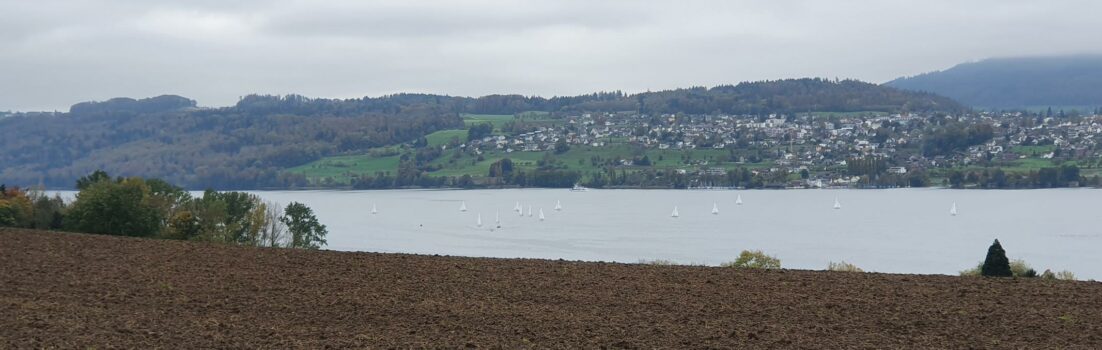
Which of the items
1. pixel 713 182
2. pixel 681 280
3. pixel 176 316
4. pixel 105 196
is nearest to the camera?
pixel 176 316

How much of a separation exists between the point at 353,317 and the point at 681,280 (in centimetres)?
656

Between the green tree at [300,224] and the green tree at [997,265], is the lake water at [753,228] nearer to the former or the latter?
the green tree at [300,224]

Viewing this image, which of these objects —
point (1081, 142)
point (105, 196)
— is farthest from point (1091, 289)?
point (1081, 142)

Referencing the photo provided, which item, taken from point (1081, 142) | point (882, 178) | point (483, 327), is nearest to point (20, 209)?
point (483, 327)

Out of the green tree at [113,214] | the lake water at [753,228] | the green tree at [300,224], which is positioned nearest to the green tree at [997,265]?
the green tree at [113,214]

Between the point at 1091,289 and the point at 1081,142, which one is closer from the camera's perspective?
the point at 1091,289

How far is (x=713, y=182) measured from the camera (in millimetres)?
169125

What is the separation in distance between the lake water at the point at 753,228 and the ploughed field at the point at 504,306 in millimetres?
42446

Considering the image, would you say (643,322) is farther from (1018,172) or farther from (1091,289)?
(1018,172)

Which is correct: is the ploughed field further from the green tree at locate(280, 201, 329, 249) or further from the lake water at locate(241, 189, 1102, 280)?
the lake water at locate(241, 189, 1102, 280)

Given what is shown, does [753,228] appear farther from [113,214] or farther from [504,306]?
[504,306]

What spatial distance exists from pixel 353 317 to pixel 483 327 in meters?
2.01

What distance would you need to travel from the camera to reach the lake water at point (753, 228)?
7150 cm

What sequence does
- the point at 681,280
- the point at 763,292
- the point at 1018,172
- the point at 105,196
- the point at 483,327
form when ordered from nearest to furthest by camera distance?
the point at 483,327 → the point at 763,292 → the point at 681,280 → the point at 105,196 → the point at 1018,172
